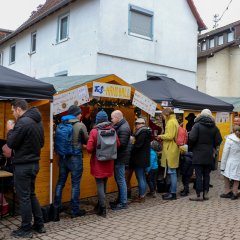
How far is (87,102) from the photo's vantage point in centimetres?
680

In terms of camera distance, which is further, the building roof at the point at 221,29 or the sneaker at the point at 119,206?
the building roof at the point at 221,29

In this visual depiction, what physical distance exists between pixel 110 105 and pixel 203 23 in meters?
11.7

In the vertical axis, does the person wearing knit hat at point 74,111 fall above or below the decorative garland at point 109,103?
below

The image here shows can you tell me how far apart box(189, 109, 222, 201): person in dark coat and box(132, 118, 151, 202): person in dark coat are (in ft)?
3.05

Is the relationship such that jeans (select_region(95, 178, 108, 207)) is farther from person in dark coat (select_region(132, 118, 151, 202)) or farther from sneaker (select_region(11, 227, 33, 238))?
sneaker (select_region(11, 227, 33, 238))

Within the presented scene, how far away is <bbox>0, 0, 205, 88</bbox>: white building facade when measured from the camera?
14.0m

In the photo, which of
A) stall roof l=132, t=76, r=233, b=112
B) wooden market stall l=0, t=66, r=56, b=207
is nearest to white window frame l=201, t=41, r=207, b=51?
stall roof l=132, t=76, r=233, b=112

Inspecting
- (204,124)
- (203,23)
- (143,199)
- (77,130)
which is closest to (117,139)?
(77,130)

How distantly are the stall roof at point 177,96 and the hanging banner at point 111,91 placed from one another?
1589 millimetres

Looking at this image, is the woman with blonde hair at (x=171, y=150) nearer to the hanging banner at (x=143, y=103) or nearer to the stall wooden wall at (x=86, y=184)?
the hanging banner at (x=143, y=103)

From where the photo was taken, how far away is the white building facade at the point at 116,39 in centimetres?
1395

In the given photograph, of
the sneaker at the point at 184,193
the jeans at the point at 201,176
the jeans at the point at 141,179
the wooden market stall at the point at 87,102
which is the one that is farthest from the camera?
the sneaker at the point at 184,193

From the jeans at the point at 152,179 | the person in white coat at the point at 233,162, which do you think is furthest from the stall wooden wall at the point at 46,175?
the person in white coat at the point at 233,162

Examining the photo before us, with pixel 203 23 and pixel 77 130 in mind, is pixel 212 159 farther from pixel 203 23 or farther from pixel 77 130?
pixel 203 23
